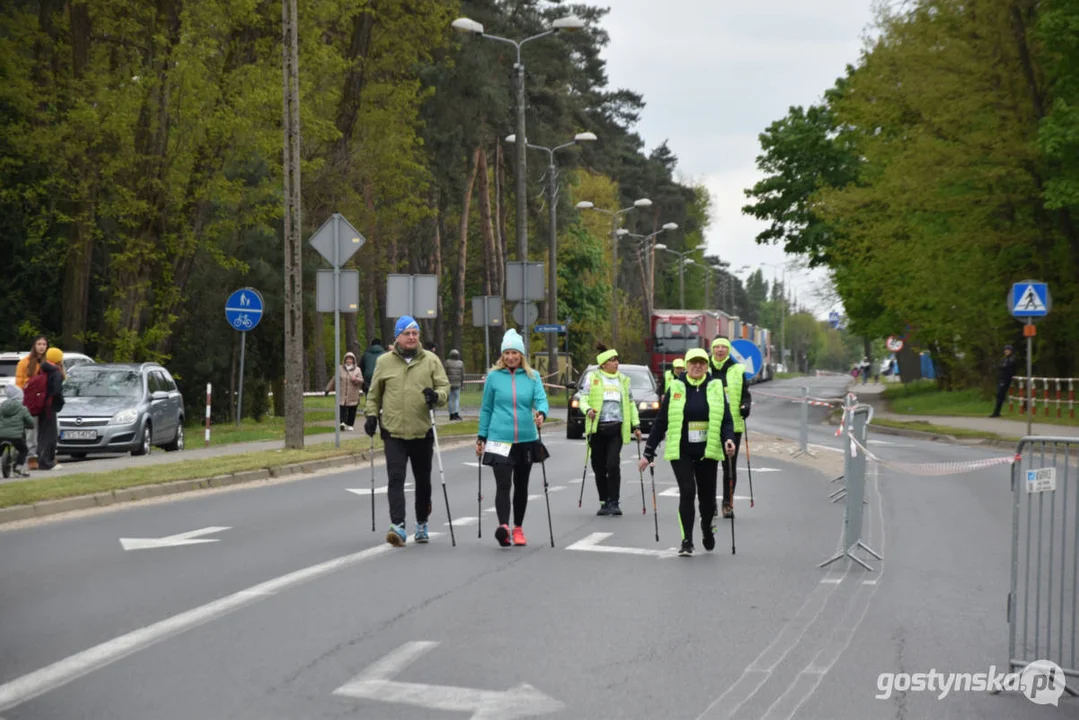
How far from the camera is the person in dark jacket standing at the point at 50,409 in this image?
828 inches

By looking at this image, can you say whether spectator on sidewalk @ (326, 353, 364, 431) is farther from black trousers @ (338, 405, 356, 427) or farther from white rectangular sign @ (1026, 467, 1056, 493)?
white rectangular sign @ (1026, 467, 1056, 493)

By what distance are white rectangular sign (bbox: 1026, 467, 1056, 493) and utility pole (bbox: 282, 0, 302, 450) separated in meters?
17.6

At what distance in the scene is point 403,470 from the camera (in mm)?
12734

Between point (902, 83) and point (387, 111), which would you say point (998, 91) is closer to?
point (902, 83)

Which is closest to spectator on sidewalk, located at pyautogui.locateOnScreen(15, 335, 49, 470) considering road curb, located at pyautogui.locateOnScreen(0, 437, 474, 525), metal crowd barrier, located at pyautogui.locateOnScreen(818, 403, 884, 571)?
road curb, located at pyautogui.locateOnScreen(0, 437, 474, 525)

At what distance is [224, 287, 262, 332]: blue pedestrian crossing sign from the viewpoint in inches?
1158

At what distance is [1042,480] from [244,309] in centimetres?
2370

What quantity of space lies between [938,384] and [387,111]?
2578 cm

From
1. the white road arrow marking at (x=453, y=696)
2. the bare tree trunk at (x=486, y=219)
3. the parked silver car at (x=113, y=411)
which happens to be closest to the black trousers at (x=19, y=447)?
the parked silver car at (x=113, y=411)

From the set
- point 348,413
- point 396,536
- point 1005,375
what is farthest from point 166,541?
point 1005,375

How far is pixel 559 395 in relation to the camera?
52969 millimetres

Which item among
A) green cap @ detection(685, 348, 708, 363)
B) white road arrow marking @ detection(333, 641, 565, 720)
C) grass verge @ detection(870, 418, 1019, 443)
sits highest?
green cap @ detection(685, 348, 708, 363)

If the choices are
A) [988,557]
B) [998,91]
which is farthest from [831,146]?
[988,557]

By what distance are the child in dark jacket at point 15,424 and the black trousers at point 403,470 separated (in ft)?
28.5
